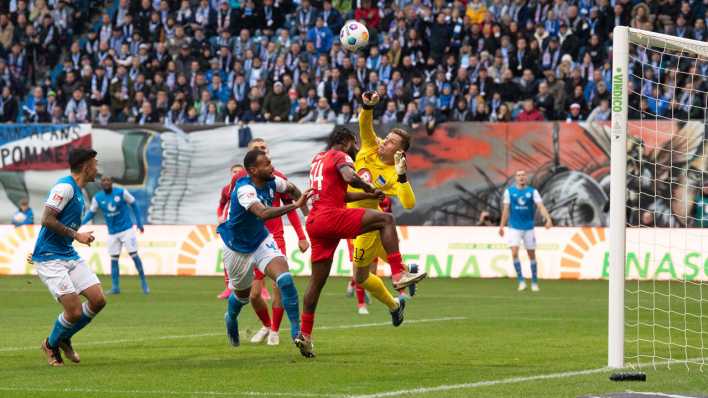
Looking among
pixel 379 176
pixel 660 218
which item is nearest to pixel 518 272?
pixel 660 218

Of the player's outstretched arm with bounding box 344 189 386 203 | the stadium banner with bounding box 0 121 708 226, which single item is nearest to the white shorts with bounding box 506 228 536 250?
the stadium banner with bounding box 0 121 708 226

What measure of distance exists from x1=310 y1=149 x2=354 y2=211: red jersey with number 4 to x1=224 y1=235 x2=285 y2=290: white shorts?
653mm

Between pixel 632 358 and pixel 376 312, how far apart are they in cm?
749

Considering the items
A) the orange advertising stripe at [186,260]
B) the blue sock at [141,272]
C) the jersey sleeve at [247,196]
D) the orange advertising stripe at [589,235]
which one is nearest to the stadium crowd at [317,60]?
the orange advertising stripe at [589,235]

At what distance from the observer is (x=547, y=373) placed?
11922 millimetres

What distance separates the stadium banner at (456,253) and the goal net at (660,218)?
6 cm

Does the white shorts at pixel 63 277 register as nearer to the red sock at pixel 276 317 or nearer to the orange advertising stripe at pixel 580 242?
the red sock at pixel 276 317

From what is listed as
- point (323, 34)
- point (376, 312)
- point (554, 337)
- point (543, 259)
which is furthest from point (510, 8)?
point (554, 337)

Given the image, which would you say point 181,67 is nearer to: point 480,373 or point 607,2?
point 607,2

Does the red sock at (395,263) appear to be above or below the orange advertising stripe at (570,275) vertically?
above

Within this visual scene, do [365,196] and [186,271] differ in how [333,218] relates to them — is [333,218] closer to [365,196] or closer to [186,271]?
[365,196]

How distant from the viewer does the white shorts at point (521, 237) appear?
26.9 m

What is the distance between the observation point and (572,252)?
3000cm

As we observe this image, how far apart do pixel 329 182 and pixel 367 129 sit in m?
2.29
